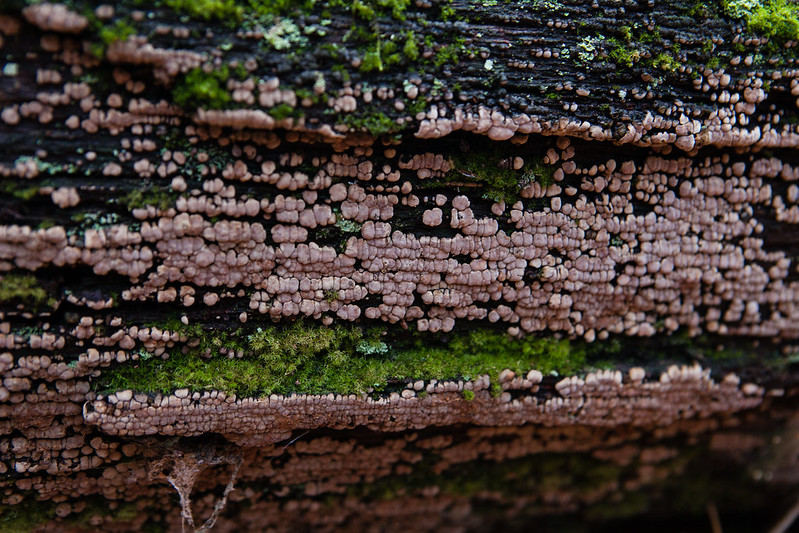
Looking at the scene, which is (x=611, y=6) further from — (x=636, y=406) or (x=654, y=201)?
(x=636, y=406)

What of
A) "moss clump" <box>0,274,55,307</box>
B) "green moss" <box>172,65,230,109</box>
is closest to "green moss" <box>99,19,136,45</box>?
"green moss" <box>172,65,230,109</box>

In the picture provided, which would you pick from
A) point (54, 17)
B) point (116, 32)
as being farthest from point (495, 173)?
point (54, 17)

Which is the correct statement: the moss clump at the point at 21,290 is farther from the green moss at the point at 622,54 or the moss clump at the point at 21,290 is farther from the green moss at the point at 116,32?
the green moss at the point at 622,54

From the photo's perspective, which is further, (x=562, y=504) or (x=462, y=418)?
(x=562, y=504)

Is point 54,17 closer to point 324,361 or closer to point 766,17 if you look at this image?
point 324,361

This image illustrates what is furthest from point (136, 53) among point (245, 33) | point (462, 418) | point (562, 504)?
point (562, 504)

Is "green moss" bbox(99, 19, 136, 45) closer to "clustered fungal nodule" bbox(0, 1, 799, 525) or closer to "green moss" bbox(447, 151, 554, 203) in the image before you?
"clustered fungal nodule" bbox(0, 1, 799, 525)
